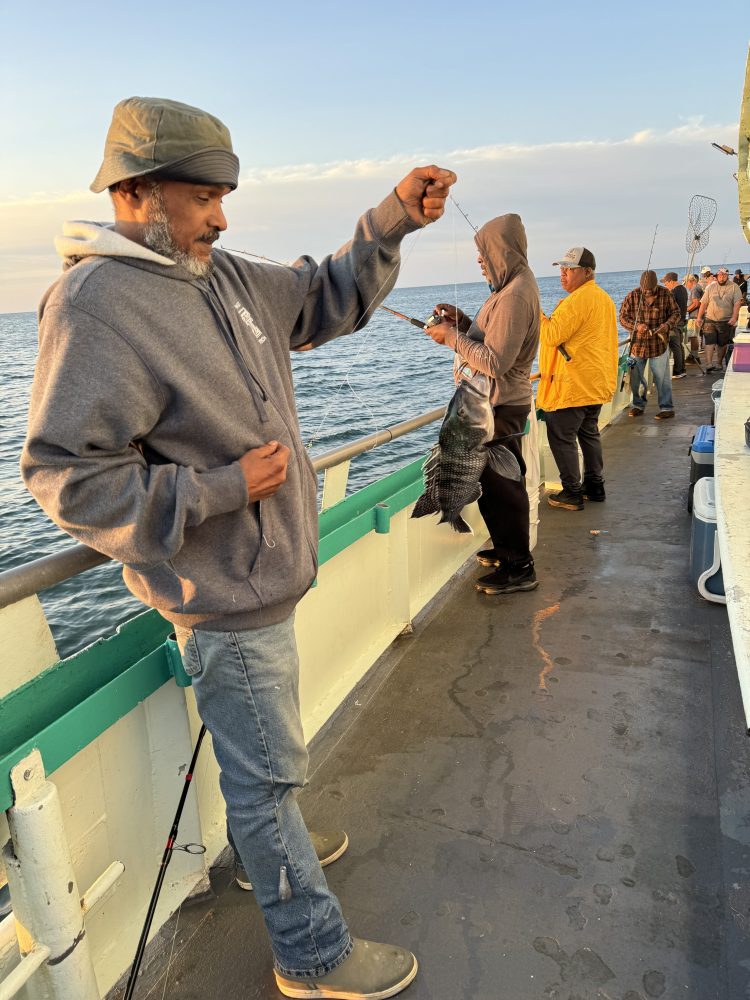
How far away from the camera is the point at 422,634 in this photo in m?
3.68

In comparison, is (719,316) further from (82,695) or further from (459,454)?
(82,695)

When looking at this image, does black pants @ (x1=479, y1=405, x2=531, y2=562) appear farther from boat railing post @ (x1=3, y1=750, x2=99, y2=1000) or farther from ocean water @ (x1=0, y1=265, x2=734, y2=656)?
boat railing post @ (x1=3, y1=750, x2=99, y2=1000)

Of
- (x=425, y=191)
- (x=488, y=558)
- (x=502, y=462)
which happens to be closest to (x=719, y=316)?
(x=488, y=558)

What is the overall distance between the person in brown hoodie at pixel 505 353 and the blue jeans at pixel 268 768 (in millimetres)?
2393

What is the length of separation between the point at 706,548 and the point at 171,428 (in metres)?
3.41

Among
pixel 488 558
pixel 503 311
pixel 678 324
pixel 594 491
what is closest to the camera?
pixel 503 311

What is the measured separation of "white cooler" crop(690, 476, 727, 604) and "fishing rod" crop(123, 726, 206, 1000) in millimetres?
2955

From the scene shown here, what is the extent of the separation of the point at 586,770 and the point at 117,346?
224 cm

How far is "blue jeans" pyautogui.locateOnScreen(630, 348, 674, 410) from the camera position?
916cm

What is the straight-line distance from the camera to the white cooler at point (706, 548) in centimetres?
376

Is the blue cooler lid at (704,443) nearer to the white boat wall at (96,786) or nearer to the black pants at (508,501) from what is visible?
the black pants at (508,501)

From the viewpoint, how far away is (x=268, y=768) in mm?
1668

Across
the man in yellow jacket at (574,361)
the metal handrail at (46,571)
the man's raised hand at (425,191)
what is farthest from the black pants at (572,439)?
the metal handrail at (46,571)

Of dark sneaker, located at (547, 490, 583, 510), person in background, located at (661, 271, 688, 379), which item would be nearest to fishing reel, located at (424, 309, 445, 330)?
dark sneaker, located at (547, 490, 583, 510)
